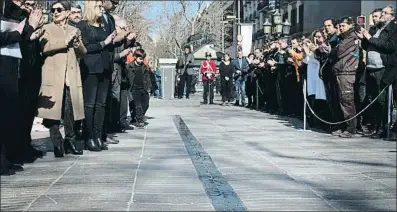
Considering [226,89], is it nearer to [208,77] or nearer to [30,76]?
[208,77]

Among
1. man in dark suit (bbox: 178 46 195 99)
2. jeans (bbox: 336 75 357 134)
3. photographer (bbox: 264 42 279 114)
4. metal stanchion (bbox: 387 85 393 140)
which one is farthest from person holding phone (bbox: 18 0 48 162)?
man in dark suit (bbox: 178 46 195 99)

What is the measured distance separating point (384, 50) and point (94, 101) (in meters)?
4.66

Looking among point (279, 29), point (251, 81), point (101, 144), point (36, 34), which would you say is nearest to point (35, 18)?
point (36, 34)

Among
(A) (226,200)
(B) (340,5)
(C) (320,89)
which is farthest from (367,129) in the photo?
(B) (340,5)

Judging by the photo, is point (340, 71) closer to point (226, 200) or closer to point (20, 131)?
point (20, 131)

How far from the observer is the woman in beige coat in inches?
334

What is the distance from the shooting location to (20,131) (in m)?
8.26

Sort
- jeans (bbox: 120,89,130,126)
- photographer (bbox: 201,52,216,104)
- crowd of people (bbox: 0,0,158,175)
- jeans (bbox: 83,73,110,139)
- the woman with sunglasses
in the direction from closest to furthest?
crowd of people (bbox: 0,0,158,175)
the woman with sunglasses
jeans (bbox: 83,73,110,139)
jeans (bbox: 120,89,130,126)
photographer (bbox: 201,52,216,104)

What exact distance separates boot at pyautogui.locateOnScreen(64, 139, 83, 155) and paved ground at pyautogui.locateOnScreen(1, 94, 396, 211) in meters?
0.19

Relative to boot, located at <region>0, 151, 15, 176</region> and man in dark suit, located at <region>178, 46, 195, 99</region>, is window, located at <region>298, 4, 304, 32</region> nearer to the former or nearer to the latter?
man in dark suit, located at <region>178, 46, 195, 99</region>

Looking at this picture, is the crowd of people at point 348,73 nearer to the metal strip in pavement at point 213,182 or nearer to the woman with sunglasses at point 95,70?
the metal strip in pavement at point 213,182

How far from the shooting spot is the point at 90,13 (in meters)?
9.48

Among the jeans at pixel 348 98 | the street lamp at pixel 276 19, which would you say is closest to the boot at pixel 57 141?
the jeans at pixel 348 98

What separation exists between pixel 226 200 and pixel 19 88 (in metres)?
3.47
